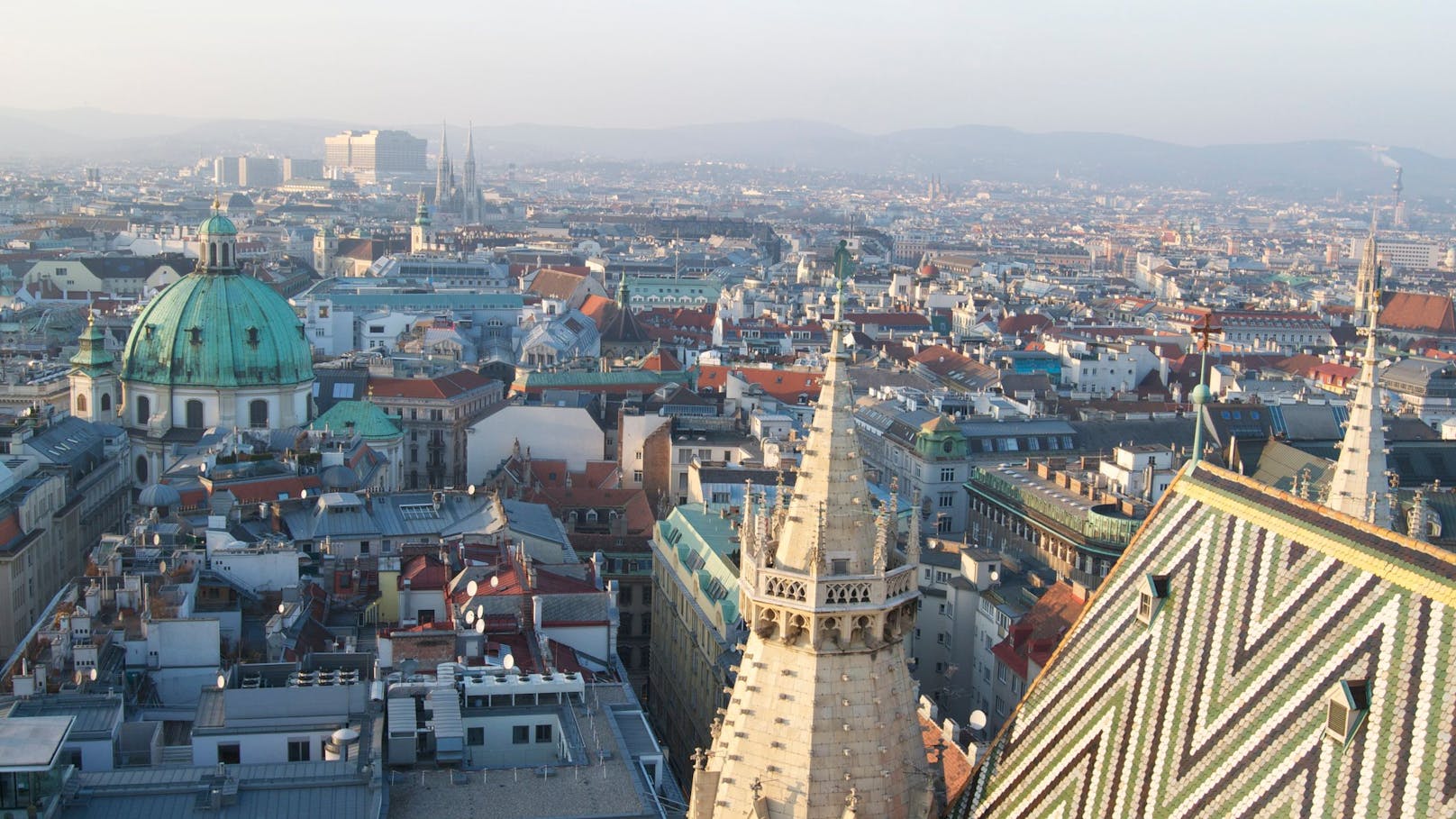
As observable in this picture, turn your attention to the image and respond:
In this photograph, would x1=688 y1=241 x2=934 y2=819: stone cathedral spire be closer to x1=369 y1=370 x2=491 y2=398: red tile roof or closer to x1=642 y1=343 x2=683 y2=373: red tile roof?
x1=369 y1=370 x2=491 y2=398: red tile roof

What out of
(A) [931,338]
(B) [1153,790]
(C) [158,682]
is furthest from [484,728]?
(A) [931,338]

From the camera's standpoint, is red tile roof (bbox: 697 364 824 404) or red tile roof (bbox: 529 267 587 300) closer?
red tile roof (bbox: 697 364 824 404)

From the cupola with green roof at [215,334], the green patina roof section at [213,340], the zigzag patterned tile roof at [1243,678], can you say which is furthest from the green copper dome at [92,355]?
the zigzag patterned tile roof at [1243,678]

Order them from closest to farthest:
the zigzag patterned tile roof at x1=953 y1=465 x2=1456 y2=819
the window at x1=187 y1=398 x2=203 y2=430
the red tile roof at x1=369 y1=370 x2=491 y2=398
Answer: 1. the zigzag patterned tile roof at x1=953 y1=465 x2=1456 y2=819
2. the window at x1=187 y1=398 x2=203 y2=430
3. the red tile roof at x1=369 y1=370 x2=491 y2=398

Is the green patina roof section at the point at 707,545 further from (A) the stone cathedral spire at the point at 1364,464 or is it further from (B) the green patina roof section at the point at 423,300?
(B) the green patina roof section at the point at 423,300

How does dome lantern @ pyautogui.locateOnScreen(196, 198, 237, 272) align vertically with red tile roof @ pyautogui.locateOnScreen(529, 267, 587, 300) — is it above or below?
above

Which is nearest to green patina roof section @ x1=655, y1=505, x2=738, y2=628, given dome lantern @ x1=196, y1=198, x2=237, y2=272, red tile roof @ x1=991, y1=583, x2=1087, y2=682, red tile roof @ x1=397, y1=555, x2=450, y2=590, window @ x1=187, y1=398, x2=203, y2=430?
red tile roof @ x1=991, y1=583, x2=1087, y2=682

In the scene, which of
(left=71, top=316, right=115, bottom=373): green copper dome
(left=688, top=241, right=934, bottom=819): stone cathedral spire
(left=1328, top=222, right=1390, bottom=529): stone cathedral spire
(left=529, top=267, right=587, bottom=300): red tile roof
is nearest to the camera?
(left=688, top=241, right=934, bottom=819): stone cathedral spire
